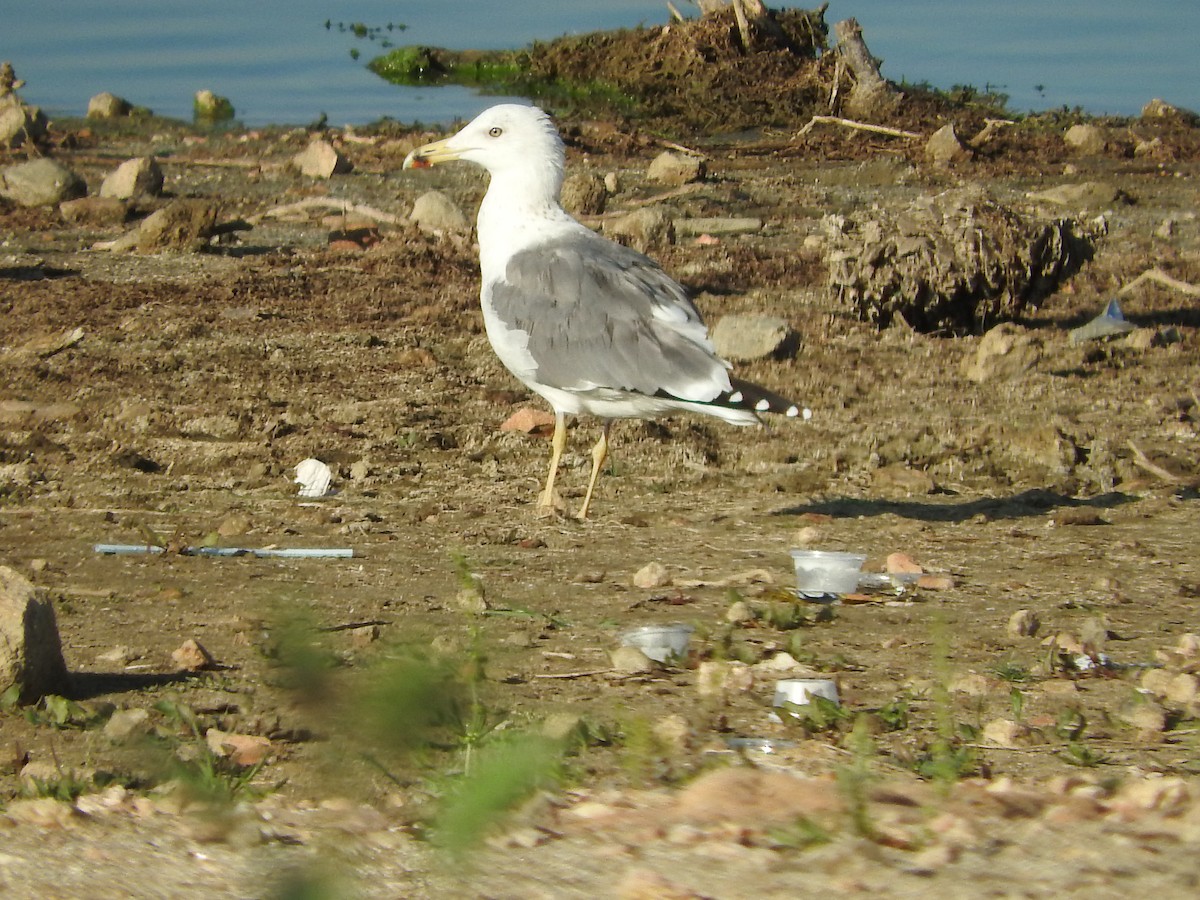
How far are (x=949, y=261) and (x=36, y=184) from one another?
21.5 ft

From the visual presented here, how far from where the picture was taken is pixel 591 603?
464 centimetres

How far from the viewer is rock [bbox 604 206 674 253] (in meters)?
10.1

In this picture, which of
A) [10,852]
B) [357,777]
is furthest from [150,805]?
[357,777]

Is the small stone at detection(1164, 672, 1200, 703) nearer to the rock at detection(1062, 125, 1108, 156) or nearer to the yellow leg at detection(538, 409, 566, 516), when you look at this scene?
the yellow leg at detection(538, 409, 566, 516)

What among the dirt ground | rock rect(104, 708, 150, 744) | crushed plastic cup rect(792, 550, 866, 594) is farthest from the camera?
crushed plastic cup rect(792, 550, 866, 594)

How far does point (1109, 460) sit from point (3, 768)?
14.7 ft

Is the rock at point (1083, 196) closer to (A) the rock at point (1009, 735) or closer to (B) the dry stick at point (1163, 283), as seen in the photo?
(B) the dry stick at point (1163, 283)

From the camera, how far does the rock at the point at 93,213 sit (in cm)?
1092

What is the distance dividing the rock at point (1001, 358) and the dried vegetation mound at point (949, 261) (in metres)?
0.38

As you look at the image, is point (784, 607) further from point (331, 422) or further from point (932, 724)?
point (331, 422)

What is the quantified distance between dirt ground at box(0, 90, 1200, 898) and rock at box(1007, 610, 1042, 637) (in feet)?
0.16

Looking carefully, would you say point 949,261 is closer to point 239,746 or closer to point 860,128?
point 239,746

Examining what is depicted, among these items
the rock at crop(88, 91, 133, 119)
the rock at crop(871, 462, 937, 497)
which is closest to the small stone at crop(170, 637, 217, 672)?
the rock at crop(871, 462, 937, 497)

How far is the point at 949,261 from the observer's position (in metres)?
8.14
